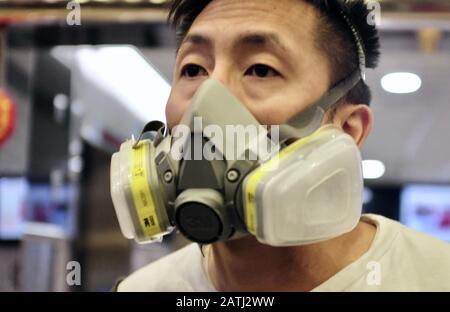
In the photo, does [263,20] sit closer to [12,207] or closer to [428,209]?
[12,207]

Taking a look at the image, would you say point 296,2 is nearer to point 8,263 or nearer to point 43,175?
point 8,263

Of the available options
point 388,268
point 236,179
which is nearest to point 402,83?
point 388,268

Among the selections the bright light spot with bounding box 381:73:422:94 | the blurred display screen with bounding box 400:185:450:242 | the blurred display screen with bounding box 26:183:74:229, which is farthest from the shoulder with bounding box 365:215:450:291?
the blurred display screen with bounding box 26:183:74:229

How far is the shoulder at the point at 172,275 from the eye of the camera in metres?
1.49

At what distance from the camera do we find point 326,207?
1.15 metres

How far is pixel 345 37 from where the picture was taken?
139 cm

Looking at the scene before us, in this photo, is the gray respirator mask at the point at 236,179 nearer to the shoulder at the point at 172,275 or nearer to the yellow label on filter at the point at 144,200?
the yellow label on filter at the point at 144,200

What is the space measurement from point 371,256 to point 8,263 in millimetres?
2645

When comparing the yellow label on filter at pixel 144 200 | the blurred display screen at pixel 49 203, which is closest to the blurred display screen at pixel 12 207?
the blurred display screen at pixel 49 203

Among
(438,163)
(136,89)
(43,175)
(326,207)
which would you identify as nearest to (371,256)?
(326,207)

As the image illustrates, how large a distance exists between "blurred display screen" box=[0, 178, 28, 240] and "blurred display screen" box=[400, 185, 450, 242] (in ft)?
7.64

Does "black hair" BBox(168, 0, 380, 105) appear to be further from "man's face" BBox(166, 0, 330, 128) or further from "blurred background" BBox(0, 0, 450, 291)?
"blurred background" BBox(0, 0, 450, 291)

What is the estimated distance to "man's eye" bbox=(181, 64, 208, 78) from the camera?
134cm
